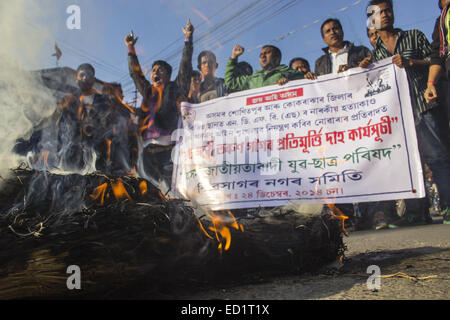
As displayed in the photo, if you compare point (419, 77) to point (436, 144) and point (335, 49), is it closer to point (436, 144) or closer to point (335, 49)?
Answer: point (436, 144)

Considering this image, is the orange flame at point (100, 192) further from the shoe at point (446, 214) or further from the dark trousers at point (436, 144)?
the shoe at point (446, 214)

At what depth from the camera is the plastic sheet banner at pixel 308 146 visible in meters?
Result: 2.98

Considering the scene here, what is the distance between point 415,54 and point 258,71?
1.97 m

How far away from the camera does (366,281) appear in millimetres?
2010

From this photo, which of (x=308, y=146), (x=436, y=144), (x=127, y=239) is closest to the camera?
(x=127, y=239)

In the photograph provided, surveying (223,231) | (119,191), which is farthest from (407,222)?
(119,191)

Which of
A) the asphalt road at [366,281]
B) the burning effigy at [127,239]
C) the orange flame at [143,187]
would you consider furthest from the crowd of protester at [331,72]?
the orange flame at [143,187]

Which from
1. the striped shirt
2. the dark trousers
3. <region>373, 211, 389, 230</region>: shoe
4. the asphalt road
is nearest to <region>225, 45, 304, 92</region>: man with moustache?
the striped shirt

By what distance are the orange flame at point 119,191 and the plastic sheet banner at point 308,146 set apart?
1.52m

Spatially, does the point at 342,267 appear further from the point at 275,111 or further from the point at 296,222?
the point at 275,111

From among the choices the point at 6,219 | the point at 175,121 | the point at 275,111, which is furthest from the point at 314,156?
the point at 6,219

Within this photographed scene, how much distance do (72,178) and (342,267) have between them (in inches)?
89.1

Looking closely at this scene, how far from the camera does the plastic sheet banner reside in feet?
9.77
